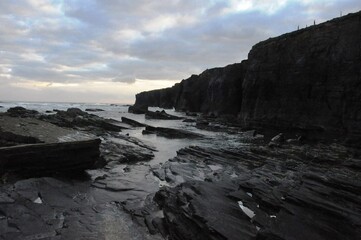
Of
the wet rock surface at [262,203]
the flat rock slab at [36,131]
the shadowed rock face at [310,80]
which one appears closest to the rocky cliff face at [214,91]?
the shadowed rock face at [310,80]

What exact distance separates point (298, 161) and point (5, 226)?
1805cm

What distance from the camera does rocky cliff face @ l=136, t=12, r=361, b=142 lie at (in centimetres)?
4062

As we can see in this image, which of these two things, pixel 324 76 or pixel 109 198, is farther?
pixel 324 76

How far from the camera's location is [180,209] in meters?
11.8

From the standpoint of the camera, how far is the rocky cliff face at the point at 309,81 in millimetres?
40625

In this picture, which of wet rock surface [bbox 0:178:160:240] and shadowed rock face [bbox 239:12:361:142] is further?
shadowed rock face [bbox 239:12:361:142]

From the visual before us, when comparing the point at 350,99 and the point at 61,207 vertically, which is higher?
the point at 350,99

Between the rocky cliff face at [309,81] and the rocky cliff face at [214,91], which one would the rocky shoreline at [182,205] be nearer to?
the rocky cliff face at [309,81]

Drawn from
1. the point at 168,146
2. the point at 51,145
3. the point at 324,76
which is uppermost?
the point at 324,76

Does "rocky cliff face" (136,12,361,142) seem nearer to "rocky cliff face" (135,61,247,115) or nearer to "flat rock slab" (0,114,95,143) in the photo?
"rocky cliff face" (135,61,247,115)

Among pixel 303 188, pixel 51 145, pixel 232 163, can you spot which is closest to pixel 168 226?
pixel 303 188

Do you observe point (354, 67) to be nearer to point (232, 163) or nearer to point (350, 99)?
point (350, 99)

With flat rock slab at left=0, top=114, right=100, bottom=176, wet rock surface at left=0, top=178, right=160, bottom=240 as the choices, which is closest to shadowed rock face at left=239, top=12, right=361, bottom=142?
flat rock slab at left=0, top=114, right=100, bottom=176

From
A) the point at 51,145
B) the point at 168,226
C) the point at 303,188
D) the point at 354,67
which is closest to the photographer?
the point at 168,226
